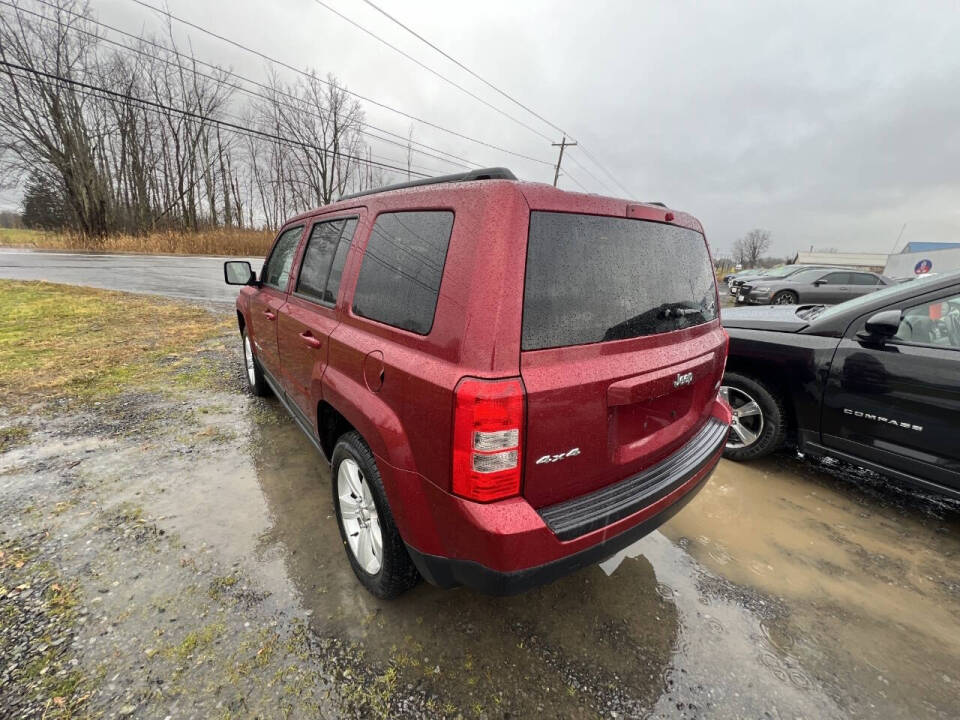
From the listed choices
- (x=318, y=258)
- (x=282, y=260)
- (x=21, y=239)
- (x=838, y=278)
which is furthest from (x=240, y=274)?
(x=21, y=239)

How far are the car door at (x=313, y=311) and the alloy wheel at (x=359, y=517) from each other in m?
0.45

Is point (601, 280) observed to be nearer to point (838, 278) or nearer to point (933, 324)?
point (933, 324)

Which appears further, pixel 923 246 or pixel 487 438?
pixel 923 246

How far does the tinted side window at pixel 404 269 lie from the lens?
153cm

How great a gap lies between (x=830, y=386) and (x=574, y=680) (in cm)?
255

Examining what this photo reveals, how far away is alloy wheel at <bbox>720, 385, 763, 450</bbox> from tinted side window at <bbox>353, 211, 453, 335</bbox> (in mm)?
2879

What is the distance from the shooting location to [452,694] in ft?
5.26

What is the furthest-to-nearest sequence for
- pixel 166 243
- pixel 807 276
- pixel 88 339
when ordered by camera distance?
pixel 166 243 < pixel 807 276 < pixel 88 339

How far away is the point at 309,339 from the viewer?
2.33 m

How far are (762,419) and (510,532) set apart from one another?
284 centimetres

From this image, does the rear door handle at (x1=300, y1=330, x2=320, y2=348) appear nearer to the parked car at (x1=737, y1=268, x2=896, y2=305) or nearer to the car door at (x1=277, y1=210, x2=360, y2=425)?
the car door at (x1=277, y1=210, x2=360, y2=425)

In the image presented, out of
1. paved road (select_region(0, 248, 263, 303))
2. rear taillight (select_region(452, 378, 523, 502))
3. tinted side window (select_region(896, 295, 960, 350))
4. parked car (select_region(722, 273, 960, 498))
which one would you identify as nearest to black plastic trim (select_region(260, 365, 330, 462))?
rear taillight (select_region(452, 378, 523, 502))

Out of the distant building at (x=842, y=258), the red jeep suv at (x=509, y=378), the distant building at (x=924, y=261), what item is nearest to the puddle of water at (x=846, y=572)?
the red jeep suv at (x=509, y=378)

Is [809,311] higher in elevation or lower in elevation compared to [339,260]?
lower
